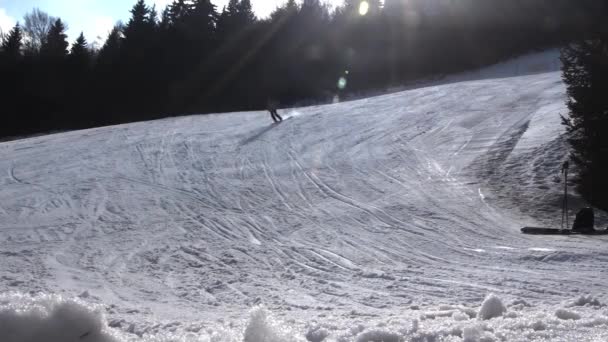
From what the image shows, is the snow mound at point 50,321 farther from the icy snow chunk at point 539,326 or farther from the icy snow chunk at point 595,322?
the icy snow chunk at point 595,322

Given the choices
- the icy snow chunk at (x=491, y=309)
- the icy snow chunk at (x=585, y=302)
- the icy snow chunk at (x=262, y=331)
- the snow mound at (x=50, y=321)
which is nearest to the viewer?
the snow mound at (x=50, y=321)

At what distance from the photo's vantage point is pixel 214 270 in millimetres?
10633

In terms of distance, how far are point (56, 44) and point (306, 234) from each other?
170 ft

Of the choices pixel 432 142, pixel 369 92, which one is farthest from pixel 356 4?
pixel 432 142

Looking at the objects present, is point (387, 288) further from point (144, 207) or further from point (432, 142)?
point (432, 142)

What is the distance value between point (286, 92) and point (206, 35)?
977 centimetres

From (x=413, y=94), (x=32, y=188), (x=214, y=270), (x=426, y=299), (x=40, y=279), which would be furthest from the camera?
(x=413, y=94)

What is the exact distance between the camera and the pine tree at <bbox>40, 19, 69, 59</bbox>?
5731cm

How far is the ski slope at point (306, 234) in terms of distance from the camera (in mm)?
5461

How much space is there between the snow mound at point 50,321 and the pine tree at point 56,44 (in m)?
57.3

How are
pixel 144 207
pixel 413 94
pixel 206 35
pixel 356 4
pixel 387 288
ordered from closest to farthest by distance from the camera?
pixel 387 288 → pixel 144 207 → pixel 413 94 → pixel 206 35 → pixel 356 4

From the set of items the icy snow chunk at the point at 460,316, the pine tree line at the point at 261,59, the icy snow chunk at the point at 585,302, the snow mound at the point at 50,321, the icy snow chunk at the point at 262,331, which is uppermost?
the pine tree line at the point at 261,59

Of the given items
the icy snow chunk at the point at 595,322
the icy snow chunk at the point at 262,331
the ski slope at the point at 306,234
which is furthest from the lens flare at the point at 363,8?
the icy snow chunk at the point at 262,331

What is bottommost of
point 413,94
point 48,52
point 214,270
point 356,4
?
point 214,270
